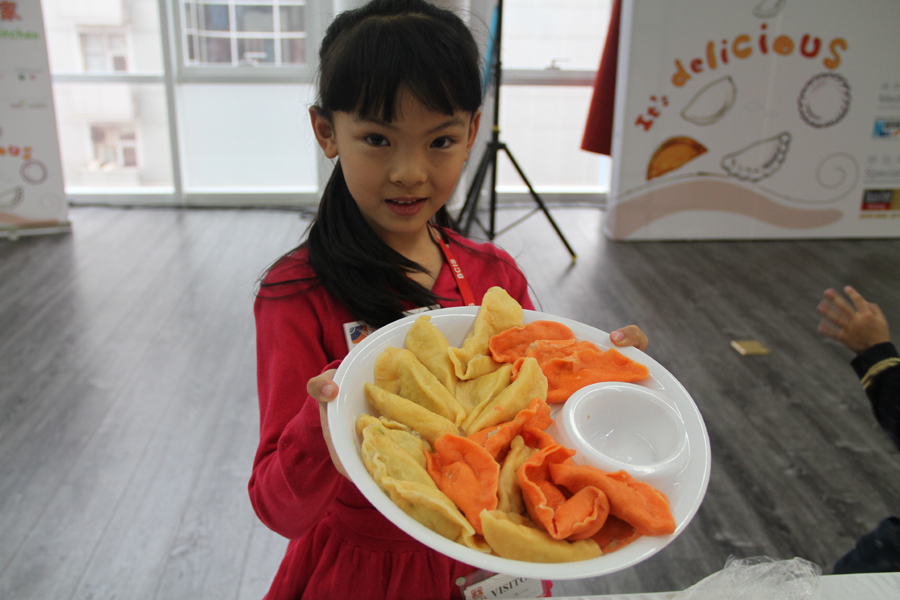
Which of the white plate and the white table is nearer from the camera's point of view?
the white plate

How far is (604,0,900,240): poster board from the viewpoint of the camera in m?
3.84

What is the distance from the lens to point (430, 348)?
0.81 m

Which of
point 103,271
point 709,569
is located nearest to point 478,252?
point 709,569

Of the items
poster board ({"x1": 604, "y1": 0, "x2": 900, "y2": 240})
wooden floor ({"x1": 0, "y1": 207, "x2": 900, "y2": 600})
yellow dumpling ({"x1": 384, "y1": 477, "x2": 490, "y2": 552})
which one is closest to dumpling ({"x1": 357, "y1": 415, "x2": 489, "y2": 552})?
yellow dumpling ({"x1": 384, "y1": 477, "x2": 490, "y2": 552})

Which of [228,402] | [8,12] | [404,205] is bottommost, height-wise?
[228,402]

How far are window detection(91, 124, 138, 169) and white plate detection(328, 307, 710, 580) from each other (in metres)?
4.98

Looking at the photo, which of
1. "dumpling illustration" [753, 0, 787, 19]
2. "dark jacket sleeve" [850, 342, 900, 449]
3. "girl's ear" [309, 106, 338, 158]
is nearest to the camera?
"girl's ear" [309, 106, 338, 158]

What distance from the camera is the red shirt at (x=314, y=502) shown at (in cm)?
82

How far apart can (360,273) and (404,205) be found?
137 millimetres

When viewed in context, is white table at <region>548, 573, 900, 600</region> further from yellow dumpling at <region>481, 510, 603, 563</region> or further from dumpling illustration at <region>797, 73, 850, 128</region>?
dumpling illustration at <region>797, 73, 850, 128</region>

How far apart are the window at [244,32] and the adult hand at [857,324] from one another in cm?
435

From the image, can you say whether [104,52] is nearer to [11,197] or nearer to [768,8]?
[11,197]

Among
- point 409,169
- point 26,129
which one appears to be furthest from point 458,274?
point 26,129

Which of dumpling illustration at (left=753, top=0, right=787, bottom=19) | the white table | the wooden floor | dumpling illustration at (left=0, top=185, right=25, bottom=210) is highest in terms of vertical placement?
dumpling illustration at (left=753, top=0, right=787, bottom=19)
